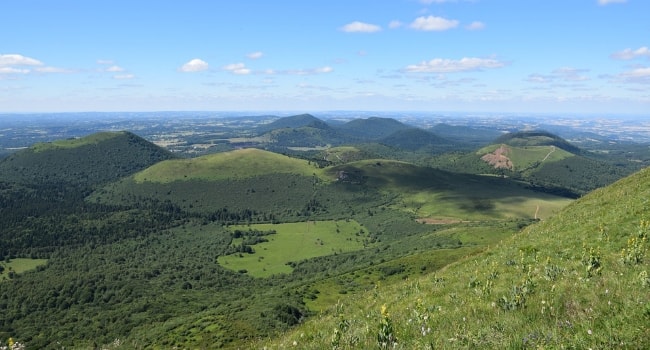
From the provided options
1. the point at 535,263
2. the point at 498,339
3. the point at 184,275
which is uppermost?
the point at 498,339

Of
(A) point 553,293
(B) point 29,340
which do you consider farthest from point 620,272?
(B) point 29,340

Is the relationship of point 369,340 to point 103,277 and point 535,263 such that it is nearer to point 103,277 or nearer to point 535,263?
point 535,263

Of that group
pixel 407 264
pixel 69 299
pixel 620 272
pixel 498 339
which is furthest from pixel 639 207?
pixel 69 299

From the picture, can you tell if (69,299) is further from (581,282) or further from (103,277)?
(581,282)

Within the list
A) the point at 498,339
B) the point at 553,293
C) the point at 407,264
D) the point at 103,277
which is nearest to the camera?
the point at 498,339

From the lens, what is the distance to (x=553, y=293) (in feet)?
43.7

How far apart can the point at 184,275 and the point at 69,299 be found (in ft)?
149

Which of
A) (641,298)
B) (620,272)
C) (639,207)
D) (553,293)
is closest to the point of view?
(641,298)

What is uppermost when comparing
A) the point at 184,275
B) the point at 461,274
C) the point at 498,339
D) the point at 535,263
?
the point at 498,339

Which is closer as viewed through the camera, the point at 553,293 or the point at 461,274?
the point at 553,293

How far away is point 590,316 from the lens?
31.6ft

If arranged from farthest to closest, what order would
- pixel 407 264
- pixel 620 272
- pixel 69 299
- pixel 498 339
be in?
pixel 69 299
pixel 407 264
pixel 620 272
pixel 498 339

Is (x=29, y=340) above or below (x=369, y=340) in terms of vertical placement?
below

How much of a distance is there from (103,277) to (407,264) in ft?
449
